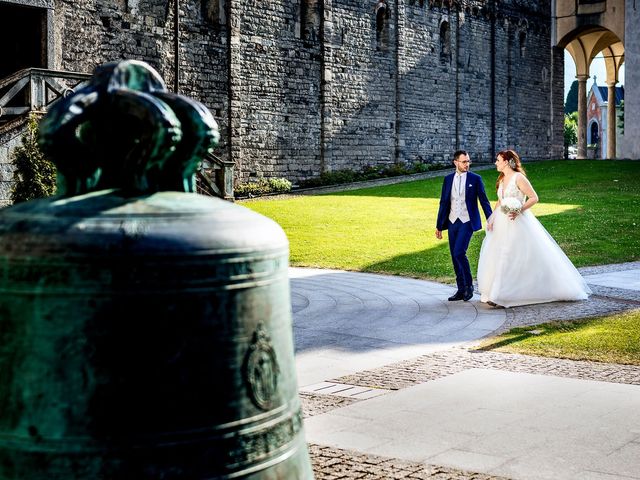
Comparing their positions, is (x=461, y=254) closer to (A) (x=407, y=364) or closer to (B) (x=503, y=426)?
(A) (x=407, y=364)

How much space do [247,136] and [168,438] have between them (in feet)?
83.2

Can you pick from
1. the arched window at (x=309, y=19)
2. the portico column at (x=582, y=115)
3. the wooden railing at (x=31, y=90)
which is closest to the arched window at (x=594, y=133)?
the portico column at (x=582, y=115)

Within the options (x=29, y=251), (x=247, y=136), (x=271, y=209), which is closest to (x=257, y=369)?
(x=29, y=251)

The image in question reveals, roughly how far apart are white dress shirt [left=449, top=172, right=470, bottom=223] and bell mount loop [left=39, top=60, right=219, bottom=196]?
8.43m

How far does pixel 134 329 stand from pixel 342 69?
29436 mm

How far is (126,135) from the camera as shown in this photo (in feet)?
9.46

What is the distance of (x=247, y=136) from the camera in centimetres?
2758

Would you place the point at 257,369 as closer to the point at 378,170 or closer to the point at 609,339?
the point at 609,339

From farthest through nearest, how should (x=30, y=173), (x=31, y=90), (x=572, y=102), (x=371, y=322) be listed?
(x=572, y=102) < (x=31, y=90) < (x=30, y=173) < (x=371, y=322)

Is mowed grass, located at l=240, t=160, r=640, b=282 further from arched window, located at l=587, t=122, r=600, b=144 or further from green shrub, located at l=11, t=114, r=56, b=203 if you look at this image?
arched window, located at l=587, t=122, r=600, b=144

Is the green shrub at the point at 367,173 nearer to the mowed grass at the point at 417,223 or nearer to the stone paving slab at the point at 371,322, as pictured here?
the mowed grass at the point at 417,223

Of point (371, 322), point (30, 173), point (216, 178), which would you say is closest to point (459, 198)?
point (371, 322)

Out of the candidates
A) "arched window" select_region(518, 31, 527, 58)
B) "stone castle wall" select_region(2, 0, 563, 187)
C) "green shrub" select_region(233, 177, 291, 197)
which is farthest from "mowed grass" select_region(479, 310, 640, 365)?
"arched window" select_region(518, 31, 527, 58)

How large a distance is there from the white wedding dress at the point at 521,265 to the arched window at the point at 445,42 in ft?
86.5
